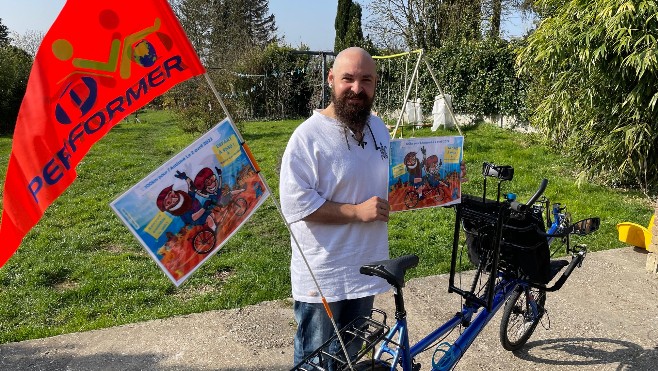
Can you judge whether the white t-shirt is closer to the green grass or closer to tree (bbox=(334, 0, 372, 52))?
Result: the green grass

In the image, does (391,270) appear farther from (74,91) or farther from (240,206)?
(74,91)

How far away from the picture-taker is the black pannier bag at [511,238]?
2.67 metres

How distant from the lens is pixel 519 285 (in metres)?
3.15

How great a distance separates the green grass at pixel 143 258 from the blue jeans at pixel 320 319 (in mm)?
2019

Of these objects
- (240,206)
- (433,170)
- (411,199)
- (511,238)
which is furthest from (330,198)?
(511,238)

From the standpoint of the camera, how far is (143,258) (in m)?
5.42

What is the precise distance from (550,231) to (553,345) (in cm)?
102

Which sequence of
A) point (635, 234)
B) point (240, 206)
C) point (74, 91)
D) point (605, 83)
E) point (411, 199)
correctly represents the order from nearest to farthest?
1. point (74, 91)
2. point (240, 206)
3. point (411, 199)
4. point (635, 234)
5. point (605, 83)

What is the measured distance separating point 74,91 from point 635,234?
5.58 metres

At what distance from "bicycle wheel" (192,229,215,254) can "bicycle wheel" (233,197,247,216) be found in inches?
5.5

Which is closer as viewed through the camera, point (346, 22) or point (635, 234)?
point (635, 234)

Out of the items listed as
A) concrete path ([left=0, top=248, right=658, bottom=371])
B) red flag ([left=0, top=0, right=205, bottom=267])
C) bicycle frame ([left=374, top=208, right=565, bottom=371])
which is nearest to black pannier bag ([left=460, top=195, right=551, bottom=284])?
bicycle frame ([left=374, top=208, right=565, bottom=371])

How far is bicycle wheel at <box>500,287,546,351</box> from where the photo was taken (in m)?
3.31

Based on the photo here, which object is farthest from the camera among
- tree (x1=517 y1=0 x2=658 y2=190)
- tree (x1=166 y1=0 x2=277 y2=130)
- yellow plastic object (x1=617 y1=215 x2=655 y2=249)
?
tree (x1=166 y1=0 x2=277 y2=130)
